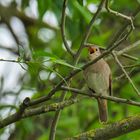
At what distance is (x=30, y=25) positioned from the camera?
676 centimetres

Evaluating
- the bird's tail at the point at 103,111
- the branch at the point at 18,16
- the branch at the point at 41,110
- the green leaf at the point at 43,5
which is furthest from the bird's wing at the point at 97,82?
the branch at the point at 18,16

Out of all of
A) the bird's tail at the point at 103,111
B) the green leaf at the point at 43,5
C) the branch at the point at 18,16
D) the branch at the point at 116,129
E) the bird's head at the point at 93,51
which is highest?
the branch at the point at 18,16

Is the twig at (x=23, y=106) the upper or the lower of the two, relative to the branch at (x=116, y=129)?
upper

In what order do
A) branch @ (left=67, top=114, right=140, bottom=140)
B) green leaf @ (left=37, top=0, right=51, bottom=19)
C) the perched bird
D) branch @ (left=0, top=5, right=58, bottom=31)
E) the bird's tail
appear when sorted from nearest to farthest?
1. branch @ (left=67, top=114, right=140, bottom=140)
2. green leaf @ (left=37, top=0, right=51, bottom=19)
3. the perched bird
4. the bird's tail
5. branch @ (left=0, top=5, right=58, bottom=31)

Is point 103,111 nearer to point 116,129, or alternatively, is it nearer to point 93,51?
point 93,51

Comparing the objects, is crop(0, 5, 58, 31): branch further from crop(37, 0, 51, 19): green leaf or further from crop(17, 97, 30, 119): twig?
crop(17, 97, 30, 119): twig

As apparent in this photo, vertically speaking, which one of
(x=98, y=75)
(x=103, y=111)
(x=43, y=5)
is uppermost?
(x=43, y=5)

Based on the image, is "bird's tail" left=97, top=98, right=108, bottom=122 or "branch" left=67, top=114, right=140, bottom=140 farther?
"bird's tail" left=97, top=98, right=108, bottom=122

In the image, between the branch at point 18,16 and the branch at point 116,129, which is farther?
the branch at point 18,16

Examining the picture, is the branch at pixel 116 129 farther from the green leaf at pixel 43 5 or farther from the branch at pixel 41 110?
the green leaf at pixel 43 5

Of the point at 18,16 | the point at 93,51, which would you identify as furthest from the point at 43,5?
the point at 18,16

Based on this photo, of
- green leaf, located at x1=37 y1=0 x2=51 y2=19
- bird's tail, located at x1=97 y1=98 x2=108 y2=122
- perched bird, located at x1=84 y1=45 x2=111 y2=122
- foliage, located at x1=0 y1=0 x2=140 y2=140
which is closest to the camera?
foliage, located at x1=0 y1=0 x2=140 y2=140

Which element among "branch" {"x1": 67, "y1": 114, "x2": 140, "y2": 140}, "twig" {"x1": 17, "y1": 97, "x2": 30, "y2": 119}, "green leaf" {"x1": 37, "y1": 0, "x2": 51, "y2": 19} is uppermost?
"green leaf" {"x1": 37, "y1": 0, "x2": 51, "y2": 19}

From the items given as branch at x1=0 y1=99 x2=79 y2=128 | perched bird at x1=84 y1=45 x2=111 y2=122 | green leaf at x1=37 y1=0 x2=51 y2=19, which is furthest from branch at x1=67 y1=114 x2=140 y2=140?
green leaf at x1=37 y1=0 x2=51 y2=19
